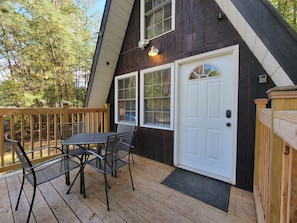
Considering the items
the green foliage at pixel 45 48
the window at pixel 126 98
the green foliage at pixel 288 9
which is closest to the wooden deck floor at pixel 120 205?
the window at pixel 126 98

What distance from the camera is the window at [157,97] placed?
9.62ft

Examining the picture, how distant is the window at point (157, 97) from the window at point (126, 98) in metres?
0.33

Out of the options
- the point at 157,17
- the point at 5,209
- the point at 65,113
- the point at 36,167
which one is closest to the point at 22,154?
the point at 36,167

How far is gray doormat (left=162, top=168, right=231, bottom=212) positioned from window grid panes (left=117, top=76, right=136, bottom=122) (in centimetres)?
184

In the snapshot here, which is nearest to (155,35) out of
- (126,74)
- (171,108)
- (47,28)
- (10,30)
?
(126,74)

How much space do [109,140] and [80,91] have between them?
6.93m

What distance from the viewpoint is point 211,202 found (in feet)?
5.79

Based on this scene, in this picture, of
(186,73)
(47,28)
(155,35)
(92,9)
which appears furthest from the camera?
(92,9)

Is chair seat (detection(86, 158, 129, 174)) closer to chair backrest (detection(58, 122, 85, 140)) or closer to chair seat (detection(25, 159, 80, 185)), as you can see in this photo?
chair seat (detection(25, 159, 80, 185))

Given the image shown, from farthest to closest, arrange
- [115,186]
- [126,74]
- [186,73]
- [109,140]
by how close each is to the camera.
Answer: [126,74] → [186,73] → [115,186] → [109,140]

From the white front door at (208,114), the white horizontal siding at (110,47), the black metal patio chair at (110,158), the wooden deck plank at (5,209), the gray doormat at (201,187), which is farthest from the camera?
the white horizontal siding at (110,47)

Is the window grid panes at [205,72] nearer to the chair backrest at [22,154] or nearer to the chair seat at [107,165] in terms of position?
the chair seat at [107,165]

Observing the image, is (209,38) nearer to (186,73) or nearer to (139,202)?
(186,73)

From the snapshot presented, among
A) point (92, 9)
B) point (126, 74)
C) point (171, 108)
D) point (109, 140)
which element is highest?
point (92, 9)
